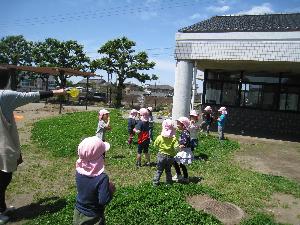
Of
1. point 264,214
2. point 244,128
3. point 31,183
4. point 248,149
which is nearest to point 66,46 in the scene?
point 244,128

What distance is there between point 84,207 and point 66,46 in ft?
156

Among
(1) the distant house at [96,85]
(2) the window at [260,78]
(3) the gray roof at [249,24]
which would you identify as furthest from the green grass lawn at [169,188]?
(1) the distant house at [96,85]

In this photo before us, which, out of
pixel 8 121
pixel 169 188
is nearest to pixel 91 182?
pixel 8 121

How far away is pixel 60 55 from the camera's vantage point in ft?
164

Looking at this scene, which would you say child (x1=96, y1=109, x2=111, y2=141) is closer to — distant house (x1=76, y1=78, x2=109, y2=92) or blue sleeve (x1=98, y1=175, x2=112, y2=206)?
blue sleeve (x1=98, y1=175, x2=112, y2=206)

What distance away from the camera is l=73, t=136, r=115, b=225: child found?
417cm

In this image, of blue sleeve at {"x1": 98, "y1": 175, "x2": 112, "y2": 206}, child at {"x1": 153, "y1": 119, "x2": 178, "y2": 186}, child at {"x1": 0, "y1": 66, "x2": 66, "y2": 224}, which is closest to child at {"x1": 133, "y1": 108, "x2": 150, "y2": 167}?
child at {"x1": 153, "y1": 119, "x2": 178, "y2": 186}

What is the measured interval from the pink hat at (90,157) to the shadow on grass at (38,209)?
2.75 metres

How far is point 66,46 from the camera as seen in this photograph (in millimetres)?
49094

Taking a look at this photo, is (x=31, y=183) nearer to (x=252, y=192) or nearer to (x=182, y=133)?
(x=182, y=133)

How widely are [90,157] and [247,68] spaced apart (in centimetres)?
1778

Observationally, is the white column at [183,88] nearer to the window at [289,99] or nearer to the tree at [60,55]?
the window at [289,99]

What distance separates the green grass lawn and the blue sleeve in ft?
6.80

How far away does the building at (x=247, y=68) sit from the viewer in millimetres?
15719
